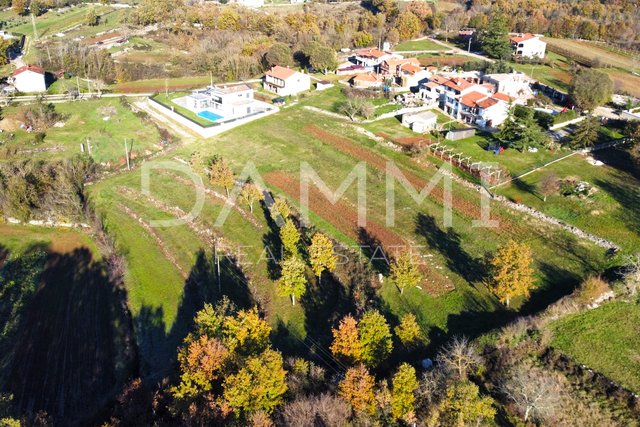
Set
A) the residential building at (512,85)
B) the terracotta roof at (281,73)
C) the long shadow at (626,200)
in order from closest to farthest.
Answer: the long shadow at (626,200) < the residential building at (512,85) < the terracotta roof at (281,73)

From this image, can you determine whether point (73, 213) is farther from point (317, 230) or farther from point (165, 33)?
point (165, 33)

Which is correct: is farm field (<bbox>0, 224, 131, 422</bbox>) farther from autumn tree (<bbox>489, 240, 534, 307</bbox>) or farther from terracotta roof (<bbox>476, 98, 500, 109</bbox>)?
terracotta roof (<bbox>476, 98, 500, 109</bbox>)

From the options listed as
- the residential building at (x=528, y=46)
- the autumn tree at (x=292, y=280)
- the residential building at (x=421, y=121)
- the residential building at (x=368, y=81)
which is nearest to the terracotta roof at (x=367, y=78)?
the residential building at (x=368, y=81)

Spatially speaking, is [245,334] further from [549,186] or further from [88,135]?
[88,135]

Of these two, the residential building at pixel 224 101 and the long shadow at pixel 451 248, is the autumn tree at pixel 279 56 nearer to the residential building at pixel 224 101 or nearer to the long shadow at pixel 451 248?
the residential building at pixel 224 101

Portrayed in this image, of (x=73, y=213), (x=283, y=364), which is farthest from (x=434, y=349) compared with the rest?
(x=73, y=213)

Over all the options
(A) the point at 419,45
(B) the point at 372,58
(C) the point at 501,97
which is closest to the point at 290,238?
(C) the point at 501,97

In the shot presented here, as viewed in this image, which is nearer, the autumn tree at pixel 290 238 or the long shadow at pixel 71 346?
the long shadow at pixel 71 346
